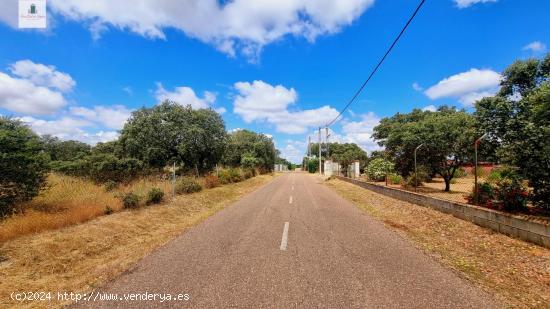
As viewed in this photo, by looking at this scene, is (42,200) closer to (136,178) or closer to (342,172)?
(136,178)

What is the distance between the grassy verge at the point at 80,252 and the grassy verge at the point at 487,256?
6.10 metres

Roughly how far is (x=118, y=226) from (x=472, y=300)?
8469mm

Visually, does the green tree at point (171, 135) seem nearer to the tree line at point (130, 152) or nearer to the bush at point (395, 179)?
the tree line at point (130, 152)

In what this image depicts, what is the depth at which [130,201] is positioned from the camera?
10.6 meters

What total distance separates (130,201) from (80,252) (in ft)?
15.9

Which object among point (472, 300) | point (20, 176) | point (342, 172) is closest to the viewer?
point (472, 300)

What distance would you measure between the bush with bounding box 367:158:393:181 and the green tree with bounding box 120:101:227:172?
14859 millimetres

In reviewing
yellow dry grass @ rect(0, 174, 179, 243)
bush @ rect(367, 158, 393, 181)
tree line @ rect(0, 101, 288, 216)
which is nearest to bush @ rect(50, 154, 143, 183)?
tree line @ rect(0, 101, 288, 216)

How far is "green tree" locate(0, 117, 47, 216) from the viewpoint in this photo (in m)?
7.55

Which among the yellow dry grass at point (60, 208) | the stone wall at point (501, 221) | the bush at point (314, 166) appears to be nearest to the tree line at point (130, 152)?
the yellow dry grass at point (60, 208)

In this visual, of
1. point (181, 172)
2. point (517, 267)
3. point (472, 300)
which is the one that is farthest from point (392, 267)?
point (181, 172)

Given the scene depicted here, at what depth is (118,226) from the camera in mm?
8109

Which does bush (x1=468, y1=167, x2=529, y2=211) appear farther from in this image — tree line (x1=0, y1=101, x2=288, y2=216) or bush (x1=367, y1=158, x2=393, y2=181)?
bush (x1=367, y1=158, x2=393, y2=181)

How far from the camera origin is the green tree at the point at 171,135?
23469 millimetres
